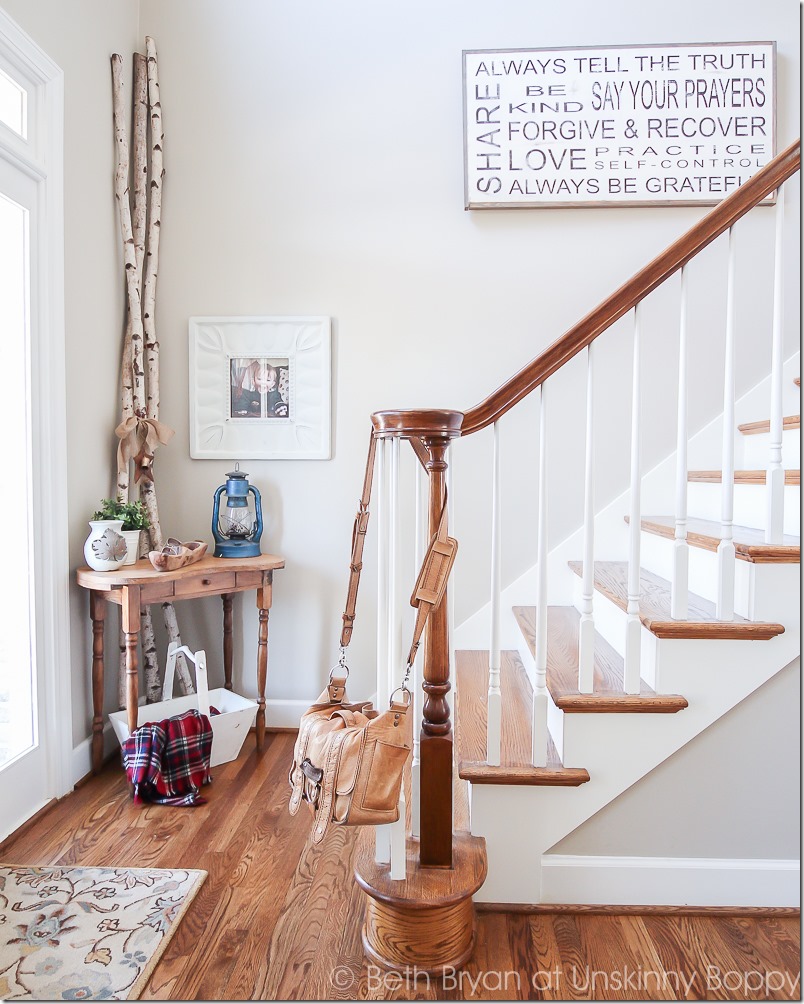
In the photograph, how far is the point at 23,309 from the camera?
210 centimetres

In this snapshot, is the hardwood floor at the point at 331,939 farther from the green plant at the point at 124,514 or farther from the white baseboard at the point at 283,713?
the green plant at the point at 124,514

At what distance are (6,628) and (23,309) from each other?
1008 mm

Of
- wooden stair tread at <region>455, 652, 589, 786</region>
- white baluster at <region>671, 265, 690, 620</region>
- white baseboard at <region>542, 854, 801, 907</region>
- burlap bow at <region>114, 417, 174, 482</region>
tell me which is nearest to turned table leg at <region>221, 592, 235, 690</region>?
burlap bow at <region>114, 417, 174, 482</region>

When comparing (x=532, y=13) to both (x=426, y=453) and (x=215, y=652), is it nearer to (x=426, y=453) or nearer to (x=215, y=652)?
A: (x=426, y=453)

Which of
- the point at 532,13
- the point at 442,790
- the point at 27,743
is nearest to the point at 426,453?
the point at 442,790

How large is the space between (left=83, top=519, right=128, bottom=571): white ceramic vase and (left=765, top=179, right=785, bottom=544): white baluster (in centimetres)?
203

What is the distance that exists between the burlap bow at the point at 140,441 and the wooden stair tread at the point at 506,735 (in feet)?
4.80

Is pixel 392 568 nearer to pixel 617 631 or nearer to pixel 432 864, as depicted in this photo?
pixel 432 864

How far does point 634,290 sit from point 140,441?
6.47 ft

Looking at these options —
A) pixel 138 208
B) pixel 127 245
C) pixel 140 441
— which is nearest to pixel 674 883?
pixel 140 441

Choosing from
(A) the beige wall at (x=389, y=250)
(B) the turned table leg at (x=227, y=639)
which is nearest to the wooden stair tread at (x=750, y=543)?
(A) the beige wall at (x=389, y=250)

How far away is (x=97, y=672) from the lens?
2369 millimetres

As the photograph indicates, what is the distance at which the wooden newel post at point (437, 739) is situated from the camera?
4.87 ft

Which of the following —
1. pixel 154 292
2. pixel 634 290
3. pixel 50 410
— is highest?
pixel 154 292
